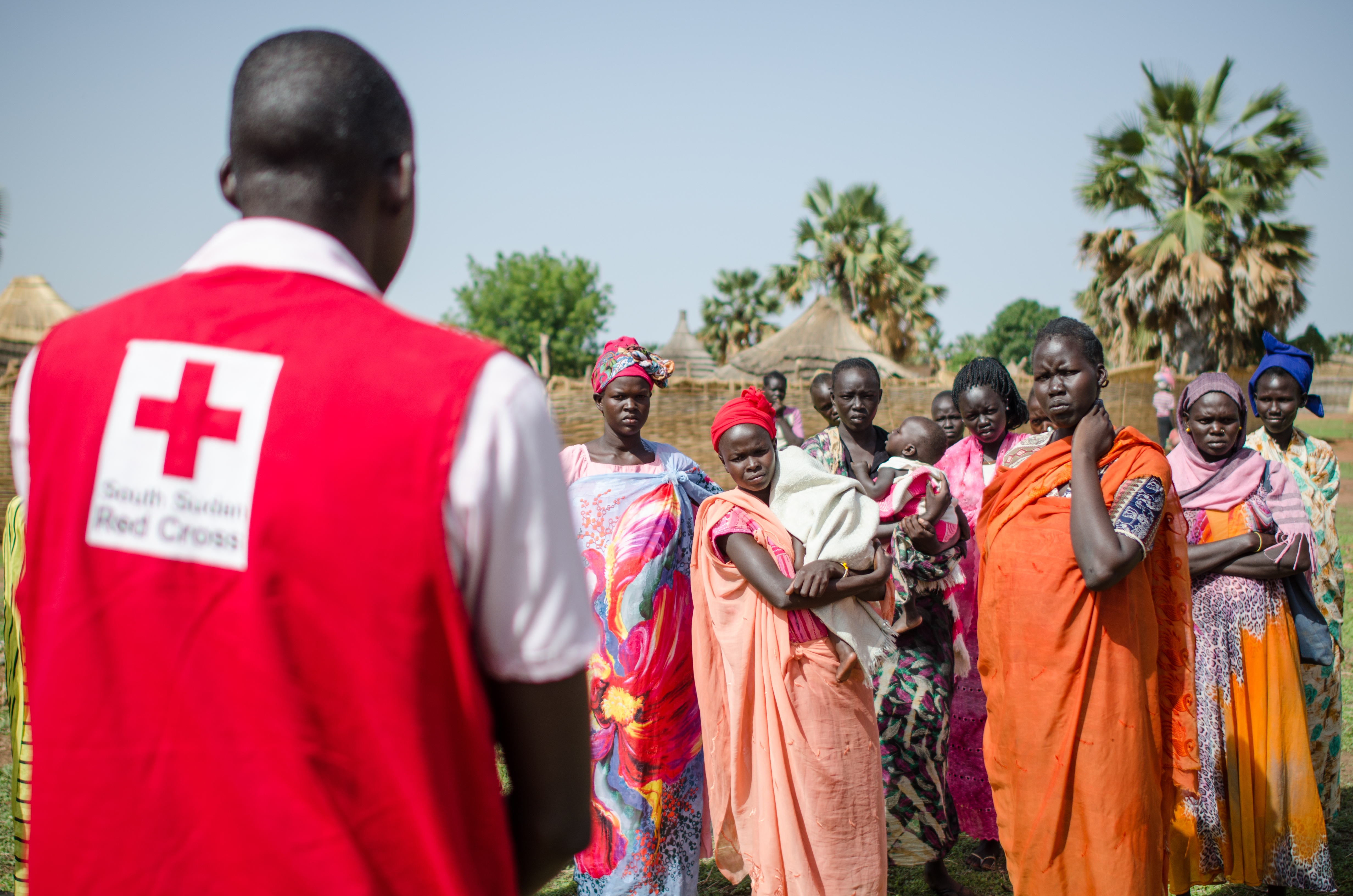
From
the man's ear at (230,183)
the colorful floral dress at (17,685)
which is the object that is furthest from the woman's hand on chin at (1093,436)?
the colorful floral dress at (17,685)

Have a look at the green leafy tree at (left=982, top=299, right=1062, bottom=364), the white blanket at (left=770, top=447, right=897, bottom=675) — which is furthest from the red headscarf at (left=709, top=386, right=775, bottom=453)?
the green leafy tree at (left=982, top=299, right=1062, bottom=364)

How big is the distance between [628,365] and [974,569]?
189cm

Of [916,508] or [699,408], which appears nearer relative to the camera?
[916,508]

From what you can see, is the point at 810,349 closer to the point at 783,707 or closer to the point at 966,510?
the point at 966,510

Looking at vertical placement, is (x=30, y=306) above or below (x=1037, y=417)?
above

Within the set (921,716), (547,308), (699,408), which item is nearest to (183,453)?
(921,716)

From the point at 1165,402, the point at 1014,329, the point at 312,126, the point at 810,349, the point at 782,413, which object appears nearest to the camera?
the point at 312,126

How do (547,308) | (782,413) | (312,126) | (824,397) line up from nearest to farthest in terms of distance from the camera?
1. (312,126)
2. (824,397)
3. (782,413)
4. (547,308)

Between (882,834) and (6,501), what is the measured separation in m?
9.63

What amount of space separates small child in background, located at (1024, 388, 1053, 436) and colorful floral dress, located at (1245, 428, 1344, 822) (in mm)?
888

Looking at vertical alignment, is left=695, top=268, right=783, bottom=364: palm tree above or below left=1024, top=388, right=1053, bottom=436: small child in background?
above

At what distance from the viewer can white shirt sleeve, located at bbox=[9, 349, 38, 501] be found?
3.55 ft

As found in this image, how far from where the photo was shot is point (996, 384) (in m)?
4.63

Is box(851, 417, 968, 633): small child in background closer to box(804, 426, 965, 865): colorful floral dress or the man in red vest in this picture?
box(804, 426, 965, 865): colorful floral dress
